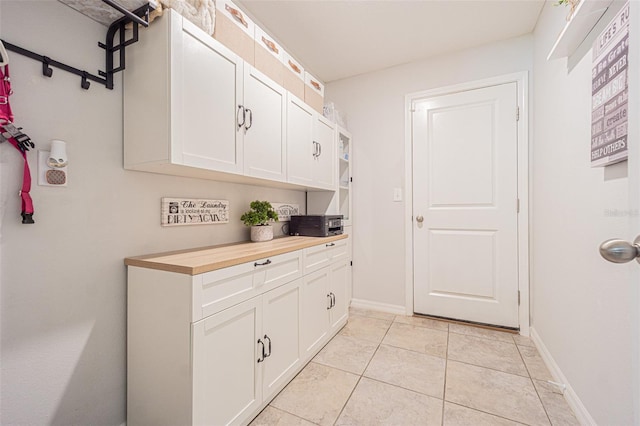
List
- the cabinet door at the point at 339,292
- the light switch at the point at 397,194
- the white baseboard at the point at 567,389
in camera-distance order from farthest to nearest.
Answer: the light switch at the point at 397,194
the cabinet door at the point at 339,292
the white baseboard at the point at 567,389

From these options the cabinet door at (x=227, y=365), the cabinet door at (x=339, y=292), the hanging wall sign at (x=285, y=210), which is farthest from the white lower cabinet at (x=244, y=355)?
the hanging wall sign at (x=285, y=210)

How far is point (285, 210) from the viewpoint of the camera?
2.47 m

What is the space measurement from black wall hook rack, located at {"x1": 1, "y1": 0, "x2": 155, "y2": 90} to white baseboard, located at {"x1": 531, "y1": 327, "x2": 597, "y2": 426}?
2624 millimetres

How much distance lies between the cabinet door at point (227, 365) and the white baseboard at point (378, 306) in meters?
1.74

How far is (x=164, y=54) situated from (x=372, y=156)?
214 centimetres

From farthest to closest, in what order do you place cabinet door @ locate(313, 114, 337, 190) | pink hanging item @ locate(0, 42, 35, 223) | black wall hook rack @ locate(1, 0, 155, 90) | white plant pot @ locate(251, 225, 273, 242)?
1. cabinet door @ locate(313, 114, 337, 190)
2. white plant pot @ locate(251, 225, 273, 242)
3. black wall hook rack @ locate(1, 0, 155, 90)
4. pink hanging item @ locate(0, 42, 35, 223)

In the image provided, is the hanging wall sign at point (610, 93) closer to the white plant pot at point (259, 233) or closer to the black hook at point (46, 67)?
the white plant pot at point (259, 233)

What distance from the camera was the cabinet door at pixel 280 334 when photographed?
1.45 meters

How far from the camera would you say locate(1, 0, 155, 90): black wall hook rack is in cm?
103

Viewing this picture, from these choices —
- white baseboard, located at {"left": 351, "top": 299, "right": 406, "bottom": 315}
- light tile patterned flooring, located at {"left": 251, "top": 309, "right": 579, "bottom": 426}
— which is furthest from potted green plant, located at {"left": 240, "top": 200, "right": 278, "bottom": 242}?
white baseboard, located at {"left": 351, "top": 299, "right": 406, "bottom": 315}

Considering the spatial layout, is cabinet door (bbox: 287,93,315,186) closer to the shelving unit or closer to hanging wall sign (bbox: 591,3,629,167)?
the shelving unit

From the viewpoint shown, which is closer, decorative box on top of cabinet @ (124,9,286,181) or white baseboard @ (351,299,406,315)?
decorative box on top of cabinet @ (124,9,286,181)

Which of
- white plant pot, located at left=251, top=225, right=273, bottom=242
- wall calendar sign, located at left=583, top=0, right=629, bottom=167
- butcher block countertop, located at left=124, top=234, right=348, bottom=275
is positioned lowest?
butcher block countertop, located at left=124, top=234, right=348, bottom=275

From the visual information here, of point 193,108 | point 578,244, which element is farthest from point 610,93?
point 193,108
